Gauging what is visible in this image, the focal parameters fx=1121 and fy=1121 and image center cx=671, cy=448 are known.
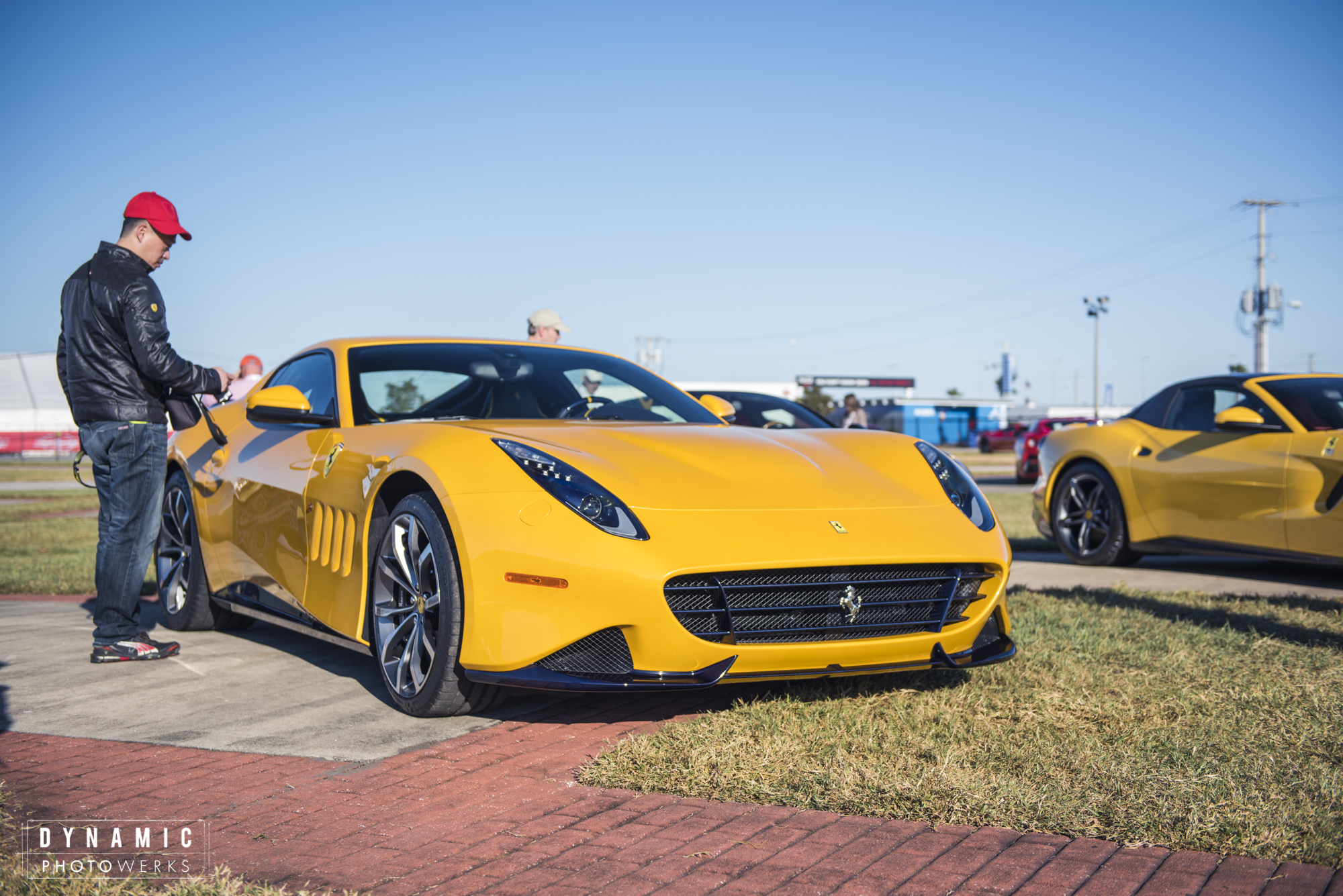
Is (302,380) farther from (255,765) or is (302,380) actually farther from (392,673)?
(255,765)

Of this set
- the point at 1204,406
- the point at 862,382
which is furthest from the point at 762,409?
the point at 862,382

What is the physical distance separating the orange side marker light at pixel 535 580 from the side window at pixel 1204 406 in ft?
18.3

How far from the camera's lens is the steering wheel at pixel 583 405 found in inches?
190

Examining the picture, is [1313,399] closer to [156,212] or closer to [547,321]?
[547,321]

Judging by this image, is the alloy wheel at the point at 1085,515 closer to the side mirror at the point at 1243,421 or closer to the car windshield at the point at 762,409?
the side mirror at the point at 1243,421

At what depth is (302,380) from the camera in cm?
527

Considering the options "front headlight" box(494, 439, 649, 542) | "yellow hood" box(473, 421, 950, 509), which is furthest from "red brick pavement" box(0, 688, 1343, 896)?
"yellow hood" box(473, 421, 950, 509)

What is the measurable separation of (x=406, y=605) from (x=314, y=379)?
63.3 inches

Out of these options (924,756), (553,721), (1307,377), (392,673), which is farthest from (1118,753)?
(1307,377)

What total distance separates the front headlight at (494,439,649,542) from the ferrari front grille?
239 millimetres

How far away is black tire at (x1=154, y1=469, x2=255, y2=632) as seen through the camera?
5.66 m

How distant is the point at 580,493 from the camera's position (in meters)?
3.60

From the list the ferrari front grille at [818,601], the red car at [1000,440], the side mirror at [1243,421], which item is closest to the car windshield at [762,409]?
the side mirror at [1243,421]

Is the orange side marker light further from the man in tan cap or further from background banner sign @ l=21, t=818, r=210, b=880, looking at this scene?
the man in tan cap
